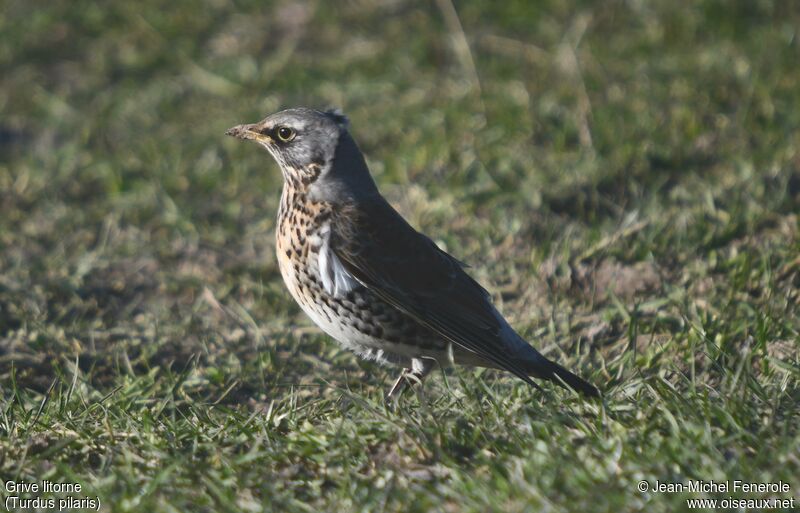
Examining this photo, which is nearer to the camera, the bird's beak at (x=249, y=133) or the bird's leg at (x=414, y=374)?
the bird's leg at (x=414, y=374)

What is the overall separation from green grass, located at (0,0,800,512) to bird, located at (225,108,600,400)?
177 millimetres

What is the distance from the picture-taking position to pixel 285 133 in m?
5.19

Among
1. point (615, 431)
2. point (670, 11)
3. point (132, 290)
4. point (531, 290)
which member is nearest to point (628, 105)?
point (670, 11)

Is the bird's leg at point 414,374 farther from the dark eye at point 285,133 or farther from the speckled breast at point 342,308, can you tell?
the dark eye at point 285,133

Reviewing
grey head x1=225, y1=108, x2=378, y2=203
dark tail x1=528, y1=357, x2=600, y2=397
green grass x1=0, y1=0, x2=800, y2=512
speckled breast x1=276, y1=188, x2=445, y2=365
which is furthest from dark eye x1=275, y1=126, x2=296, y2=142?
dark tail x1=528, y1=357, x2=600, y2=397

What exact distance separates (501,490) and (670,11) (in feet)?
20.7

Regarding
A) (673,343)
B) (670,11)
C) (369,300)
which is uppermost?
(670,11)

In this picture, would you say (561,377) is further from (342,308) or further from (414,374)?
(342,308)

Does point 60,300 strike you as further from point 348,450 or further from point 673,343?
point 673,343

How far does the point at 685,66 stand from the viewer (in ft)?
26.9

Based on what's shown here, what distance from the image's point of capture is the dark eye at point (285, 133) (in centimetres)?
518

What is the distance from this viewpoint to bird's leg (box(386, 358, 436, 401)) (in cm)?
493

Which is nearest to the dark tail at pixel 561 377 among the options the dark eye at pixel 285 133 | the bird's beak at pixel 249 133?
the dark eye at pixel 285 133

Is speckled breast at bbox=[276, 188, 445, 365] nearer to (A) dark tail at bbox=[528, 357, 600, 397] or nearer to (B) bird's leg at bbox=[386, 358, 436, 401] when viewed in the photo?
(B) bird's leg at bbox=[386, 358, 436, 401]
